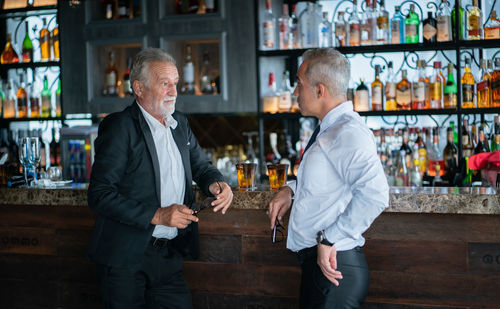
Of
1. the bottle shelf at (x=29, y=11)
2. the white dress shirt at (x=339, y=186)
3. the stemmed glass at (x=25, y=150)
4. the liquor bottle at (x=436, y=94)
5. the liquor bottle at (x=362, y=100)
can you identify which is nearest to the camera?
the white dress shirt at (x=339, y=186)

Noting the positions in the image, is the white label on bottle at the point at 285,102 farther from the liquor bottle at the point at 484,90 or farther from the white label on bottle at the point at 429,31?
the liquor bottle at the point at 484,90

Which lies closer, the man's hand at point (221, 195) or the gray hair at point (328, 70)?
the gray hair at point (328, 70)

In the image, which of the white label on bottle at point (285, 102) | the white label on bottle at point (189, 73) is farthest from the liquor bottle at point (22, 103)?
the white label on bottle at point (285, 102)

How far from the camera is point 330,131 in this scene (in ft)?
5.28

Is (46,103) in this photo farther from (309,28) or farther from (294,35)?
(309,28)

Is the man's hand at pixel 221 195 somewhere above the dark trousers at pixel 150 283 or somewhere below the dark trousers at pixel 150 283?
above

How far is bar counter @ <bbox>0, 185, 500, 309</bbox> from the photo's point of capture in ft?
6.56

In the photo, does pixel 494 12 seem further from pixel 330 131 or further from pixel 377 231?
pixel 330 131

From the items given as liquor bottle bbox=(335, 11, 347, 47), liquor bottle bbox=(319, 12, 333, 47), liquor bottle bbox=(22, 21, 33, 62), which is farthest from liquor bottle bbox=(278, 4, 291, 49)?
liquor bottle bbox=(22, 21, 33, 62)

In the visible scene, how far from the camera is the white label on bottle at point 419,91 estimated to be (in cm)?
337

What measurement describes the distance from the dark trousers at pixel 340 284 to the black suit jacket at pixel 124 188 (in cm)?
58

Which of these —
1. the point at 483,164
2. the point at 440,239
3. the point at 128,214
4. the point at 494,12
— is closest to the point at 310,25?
the point at 494,12

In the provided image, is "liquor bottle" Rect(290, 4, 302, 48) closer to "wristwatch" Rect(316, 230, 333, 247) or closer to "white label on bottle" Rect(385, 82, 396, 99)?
"white label on bottle" Rect(385, 82, 396, 99)

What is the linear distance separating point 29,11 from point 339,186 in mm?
3250
